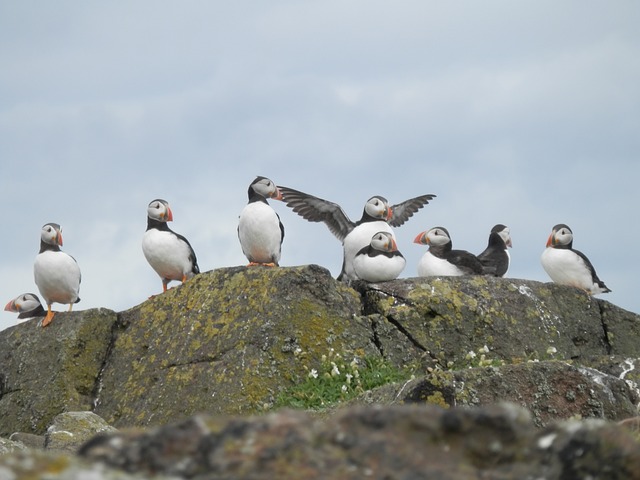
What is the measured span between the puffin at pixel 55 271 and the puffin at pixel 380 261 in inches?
142

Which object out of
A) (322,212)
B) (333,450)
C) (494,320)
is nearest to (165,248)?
(322,212)

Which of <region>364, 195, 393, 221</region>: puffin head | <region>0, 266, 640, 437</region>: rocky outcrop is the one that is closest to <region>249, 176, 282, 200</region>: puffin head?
<region>364, 195, 393, 221</region>: puffin head

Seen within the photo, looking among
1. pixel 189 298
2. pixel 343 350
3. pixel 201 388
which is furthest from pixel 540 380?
pixel 189 298

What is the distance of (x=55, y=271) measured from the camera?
13281mm

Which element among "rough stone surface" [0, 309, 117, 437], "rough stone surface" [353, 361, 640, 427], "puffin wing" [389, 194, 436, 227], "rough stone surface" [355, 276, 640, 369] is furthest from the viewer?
"puffin wing" [389, 194, 436, 227]

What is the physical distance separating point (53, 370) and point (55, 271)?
2.34m

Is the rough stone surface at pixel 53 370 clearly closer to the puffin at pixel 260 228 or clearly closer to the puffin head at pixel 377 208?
the puffin at pixel 260 228

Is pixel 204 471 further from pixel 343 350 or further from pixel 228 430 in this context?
pixel 343 350

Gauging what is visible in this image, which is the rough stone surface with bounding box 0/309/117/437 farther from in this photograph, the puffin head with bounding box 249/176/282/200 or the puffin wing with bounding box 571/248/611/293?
the puffin wing with bounding box 571/248/611/293

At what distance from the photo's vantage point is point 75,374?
437 inches

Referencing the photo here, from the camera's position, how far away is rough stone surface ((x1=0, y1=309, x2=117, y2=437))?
11023 millimetres

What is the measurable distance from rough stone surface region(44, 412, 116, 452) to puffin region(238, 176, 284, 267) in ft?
13.1

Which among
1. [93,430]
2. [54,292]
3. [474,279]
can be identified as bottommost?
[93,430]

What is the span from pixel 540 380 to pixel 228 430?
562 centimetres
